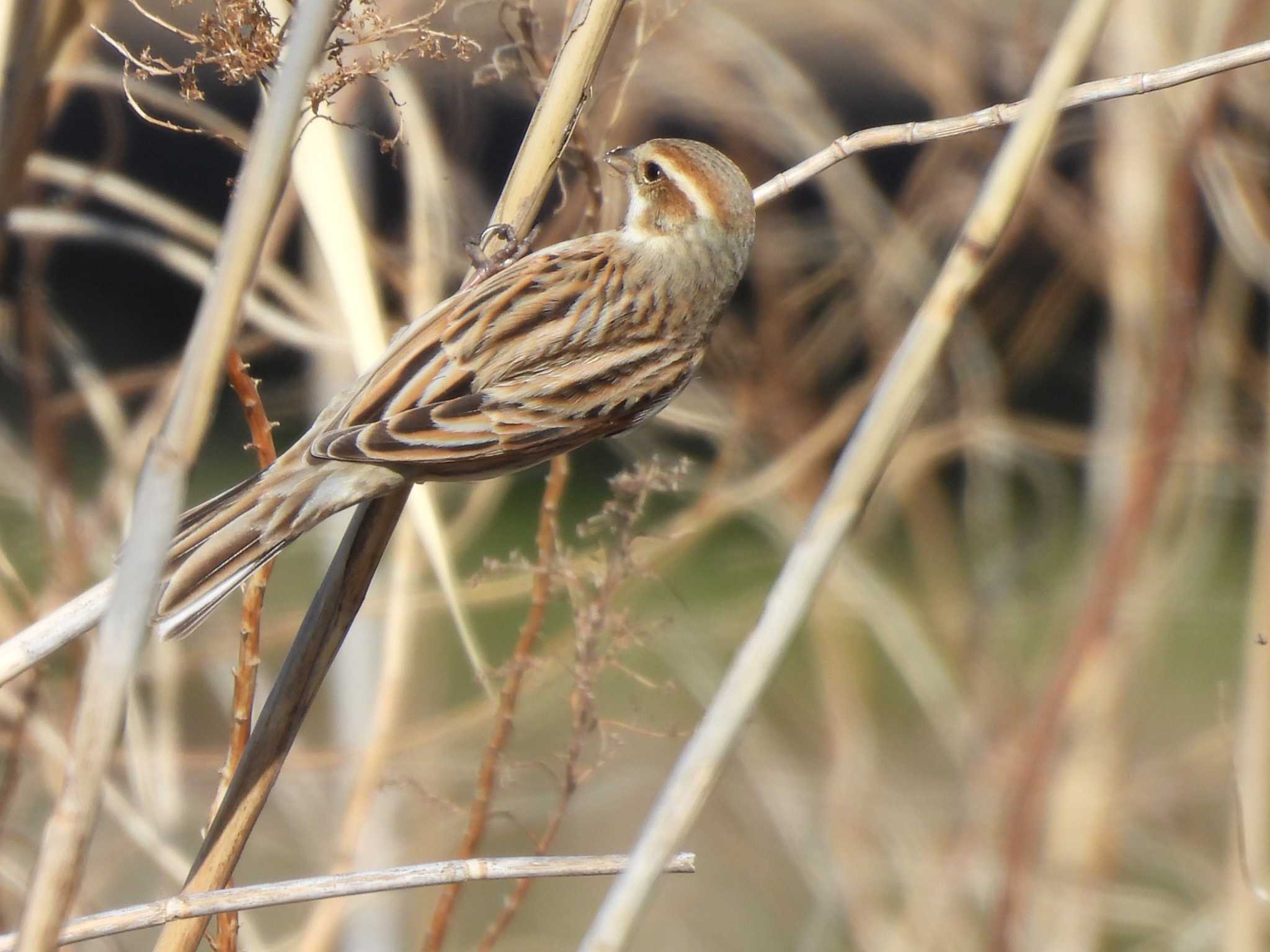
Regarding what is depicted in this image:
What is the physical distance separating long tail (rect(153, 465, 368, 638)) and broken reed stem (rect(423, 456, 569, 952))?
0.21 m

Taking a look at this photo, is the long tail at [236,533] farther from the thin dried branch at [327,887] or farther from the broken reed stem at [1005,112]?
the broken reed stem at [1005,112]

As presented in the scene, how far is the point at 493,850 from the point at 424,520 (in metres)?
3.38

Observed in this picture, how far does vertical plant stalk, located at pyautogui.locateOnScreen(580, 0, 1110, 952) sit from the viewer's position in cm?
84

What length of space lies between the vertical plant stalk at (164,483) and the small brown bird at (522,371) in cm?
50

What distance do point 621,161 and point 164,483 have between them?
1.22 metres

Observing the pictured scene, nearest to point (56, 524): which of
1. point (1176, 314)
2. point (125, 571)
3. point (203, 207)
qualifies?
point (125, 571)

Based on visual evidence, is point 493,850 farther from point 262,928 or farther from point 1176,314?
point 1176,314

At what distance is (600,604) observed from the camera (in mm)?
1363

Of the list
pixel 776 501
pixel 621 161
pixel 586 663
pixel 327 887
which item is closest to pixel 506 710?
pixel 586 663

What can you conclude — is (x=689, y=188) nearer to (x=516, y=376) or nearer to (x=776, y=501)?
(x=516, y=376)

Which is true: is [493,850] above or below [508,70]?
below

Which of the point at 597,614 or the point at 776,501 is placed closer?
the point at 597,614

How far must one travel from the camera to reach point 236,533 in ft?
4.46

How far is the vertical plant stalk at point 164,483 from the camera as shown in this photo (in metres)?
0.77
